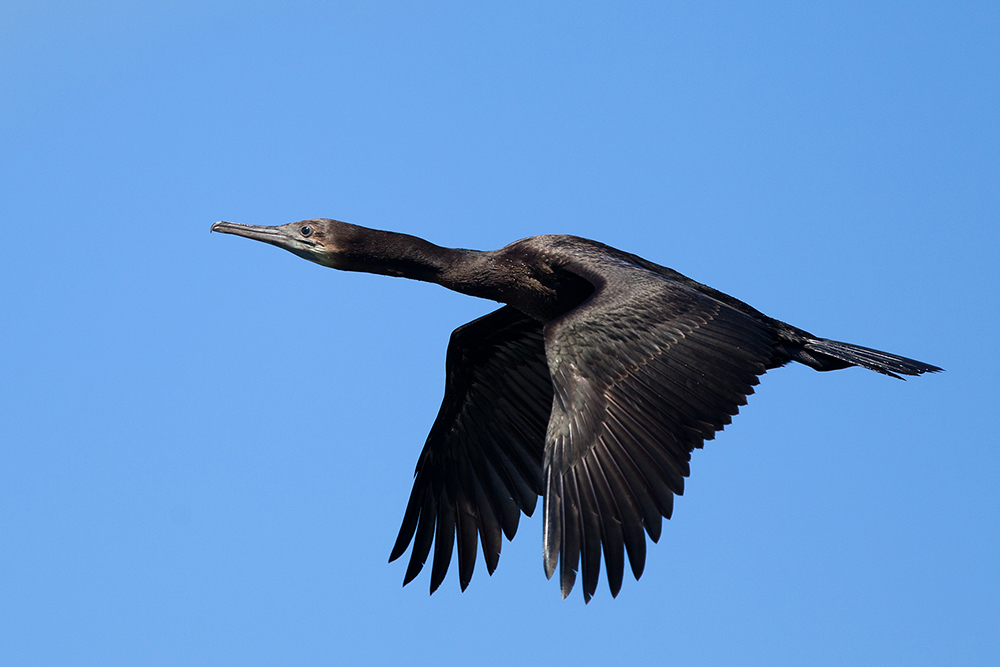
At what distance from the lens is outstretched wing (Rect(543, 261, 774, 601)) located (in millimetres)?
6191

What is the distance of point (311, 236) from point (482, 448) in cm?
215

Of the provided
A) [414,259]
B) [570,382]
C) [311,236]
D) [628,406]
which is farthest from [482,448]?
[628,406]

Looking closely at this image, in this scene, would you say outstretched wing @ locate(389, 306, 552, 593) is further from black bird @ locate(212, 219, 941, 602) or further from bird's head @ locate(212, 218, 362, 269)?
bird's head @ locate(212, 218, 362, 269)

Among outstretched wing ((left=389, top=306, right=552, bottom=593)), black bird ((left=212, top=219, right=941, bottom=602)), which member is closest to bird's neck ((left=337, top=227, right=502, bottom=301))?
black bird ((left=212, top=219, right=941, bottom=602))

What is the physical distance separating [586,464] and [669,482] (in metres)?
0.46

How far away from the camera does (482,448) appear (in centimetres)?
927

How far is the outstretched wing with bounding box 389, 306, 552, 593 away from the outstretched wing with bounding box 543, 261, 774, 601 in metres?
2.10

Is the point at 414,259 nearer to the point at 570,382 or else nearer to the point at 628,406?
the point at 570,382

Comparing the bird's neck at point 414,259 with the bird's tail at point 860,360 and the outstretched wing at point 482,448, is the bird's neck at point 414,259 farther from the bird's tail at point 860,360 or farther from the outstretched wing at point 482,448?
the bird's tail at point 860,360

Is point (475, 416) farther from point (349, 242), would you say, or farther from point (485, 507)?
point (349, 242)

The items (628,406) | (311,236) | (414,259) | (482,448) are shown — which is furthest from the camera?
(482,448)

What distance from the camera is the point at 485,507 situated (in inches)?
356

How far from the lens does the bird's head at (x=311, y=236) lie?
8.55 meters

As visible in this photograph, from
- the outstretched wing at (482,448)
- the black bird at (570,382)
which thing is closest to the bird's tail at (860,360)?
the black bird at (570,382)
